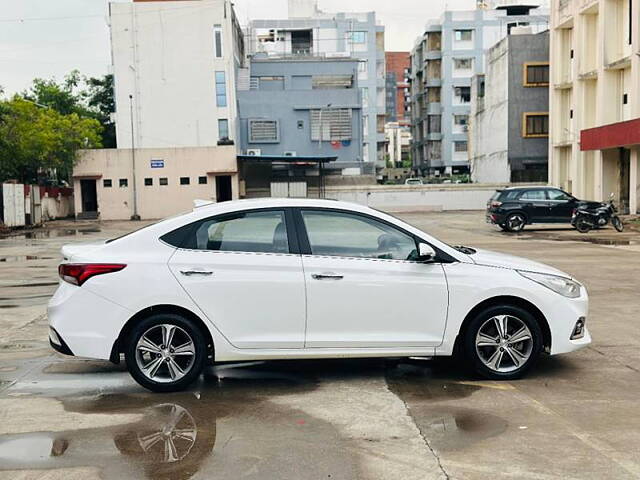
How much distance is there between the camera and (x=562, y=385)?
6629 millimetres

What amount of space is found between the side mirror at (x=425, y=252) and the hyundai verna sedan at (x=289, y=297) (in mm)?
10

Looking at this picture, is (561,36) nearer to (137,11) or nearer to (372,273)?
(137,11)

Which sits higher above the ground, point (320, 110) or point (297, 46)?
point (297, 46)

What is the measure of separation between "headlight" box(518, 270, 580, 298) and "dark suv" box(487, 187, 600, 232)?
21.9 m

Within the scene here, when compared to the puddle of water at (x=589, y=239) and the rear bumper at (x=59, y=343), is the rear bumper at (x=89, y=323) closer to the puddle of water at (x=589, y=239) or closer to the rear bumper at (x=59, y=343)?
the rear bumper at (x=59, y=343)

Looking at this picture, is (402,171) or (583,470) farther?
(402,171)

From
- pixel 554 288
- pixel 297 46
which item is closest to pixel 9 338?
pixel 554 288

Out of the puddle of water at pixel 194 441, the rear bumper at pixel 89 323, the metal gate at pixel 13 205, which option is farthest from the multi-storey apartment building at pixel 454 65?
the puddle of water at pixel 194 441

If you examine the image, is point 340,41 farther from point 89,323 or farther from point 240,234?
point 89,323

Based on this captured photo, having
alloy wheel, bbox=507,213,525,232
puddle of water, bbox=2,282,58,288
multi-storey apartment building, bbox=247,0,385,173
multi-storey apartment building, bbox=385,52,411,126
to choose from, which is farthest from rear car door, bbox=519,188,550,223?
multi-storey apartment building, bbox=385,52,411,126

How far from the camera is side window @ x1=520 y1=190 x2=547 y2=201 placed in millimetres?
28547

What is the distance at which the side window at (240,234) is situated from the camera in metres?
6.61

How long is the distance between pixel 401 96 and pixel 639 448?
612 ft

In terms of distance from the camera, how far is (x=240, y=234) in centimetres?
666
